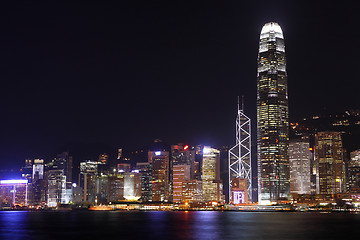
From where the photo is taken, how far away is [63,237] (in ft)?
317

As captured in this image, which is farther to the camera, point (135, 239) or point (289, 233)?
point (289, 233)

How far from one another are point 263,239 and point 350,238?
17110 mm

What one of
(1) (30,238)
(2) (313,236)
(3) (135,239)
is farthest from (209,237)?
(1) (30,238)

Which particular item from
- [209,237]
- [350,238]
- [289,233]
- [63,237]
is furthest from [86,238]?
[350,238]

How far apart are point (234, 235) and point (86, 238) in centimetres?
2910

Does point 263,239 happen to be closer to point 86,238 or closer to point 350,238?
point 350,238

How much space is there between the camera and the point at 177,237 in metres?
96.3

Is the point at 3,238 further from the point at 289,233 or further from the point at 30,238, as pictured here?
the point at 289,233

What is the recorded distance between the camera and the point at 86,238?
9350 cm

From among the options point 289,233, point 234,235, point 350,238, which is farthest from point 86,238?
point 350,238

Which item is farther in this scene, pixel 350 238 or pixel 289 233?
pixel 289 233

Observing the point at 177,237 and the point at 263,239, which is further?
the point at 177,237

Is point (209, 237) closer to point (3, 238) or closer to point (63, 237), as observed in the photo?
point (63, 237)

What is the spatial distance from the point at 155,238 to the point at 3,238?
2790 cm
